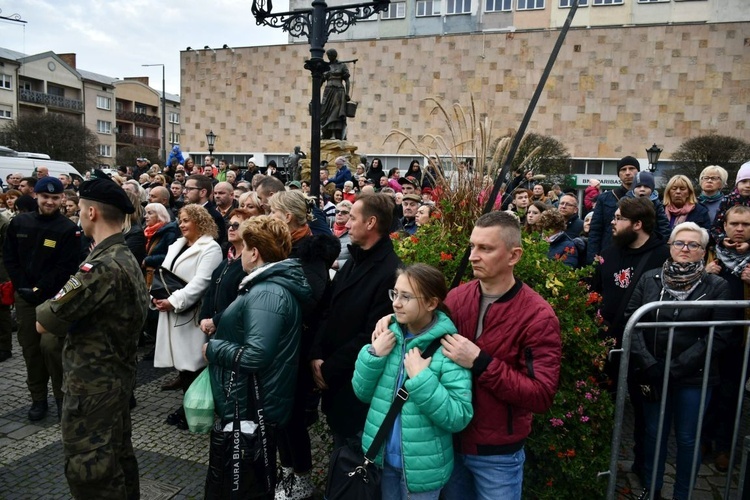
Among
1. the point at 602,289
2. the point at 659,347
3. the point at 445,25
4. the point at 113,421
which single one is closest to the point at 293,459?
the point at 113,421

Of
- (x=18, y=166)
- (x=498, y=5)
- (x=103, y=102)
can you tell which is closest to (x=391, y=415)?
(x=18, y=166)

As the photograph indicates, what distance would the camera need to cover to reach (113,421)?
3.08m

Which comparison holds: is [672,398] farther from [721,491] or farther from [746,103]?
[746,103]

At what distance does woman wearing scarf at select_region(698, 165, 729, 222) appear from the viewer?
550 cm

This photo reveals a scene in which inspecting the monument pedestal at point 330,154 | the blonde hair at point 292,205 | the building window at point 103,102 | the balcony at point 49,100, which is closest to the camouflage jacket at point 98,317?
the blonde hair at point 292,205

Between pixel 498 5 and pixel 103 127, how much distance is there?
143 ft

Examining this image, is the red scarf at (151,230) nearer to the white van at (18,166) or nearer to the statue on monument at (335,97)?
the statue on monument at (335,97)

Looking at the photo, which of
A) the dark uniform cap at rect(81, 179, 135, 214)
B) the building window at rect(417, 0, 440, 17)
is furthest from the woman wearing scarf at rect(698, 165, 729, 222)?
the building window at rect(417, 0, 440, 17)

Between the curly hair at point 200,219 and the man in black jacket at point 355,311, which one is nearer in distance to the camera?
the man in black jacket at point 355,311

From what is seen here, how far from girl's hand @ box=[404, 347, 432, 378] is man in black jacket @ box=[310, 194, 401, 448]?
0.67 meters

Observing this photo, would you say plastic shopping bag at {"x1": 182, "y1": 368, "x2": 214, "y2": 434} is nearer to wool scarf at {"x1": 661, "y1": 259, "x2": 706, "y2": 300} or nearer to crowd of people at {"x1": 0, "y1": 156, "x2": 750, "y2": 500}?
crowd of people at {"x1": 0, "y1": 156, "x2": 750, "y2": 500}

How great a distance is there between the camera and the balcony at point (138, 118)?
209 feet

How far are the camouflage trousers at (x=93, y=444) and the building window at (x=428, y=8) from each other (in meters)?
49.1

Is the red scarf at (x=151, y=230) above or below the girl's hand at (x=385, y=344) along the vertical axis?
above
